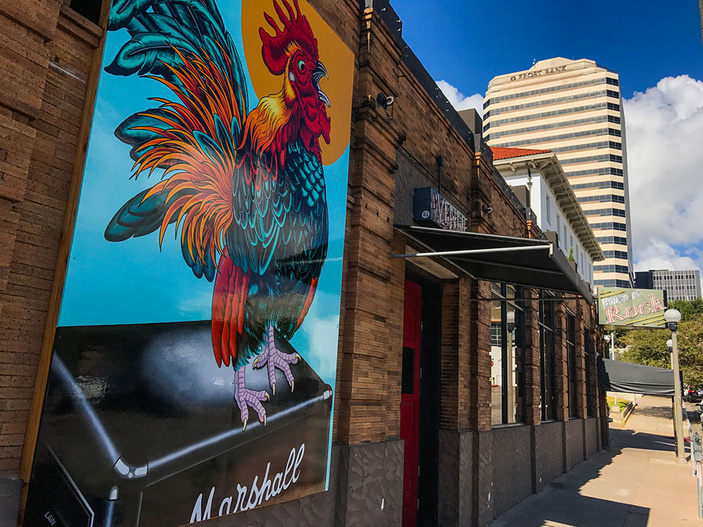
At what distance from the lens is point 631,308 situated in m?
27.5

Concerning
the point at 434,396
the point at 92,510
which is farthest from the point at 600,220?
the point at 92,510

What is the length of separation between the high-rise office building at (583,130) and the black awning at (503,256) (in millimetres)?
103882

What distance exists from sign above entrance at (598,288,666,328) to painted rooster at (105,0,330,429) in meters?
25.8

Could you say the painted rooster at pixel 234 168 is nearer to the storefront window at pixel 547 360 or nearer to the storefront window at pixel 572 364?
the storefront window at pixel 547 360

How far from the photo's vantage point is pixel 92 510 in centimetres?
317

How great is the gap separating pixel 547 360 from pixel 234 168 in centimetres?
1477

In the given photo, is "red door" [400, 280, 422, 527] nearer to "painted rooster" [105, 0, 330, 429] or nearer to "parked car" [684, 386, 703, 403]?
"painted rooster" [105, 0, 330, 429]

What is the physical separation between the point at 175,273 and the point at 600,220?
112 m

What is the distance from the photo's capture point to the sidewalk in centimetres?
1023

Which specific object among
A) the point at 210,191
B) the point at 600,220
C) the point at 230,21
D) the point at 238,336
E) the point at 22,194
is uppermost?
the point at 600,220

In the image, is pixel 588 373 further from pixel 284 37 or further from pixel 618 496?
pixel 284 37

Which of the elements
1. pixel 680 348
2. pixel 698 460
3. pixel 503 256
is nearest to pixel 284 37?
pixel 503 256

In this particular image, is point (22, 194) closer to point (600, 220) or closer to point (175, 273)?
point (175, 273)

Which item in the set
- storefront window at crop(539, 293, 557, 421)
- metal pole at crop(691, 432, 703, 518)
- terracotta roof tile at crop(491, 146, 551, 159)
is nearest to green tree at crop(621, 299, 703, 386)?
terracotta roof tile at crop(491, 146, 551, 159)
